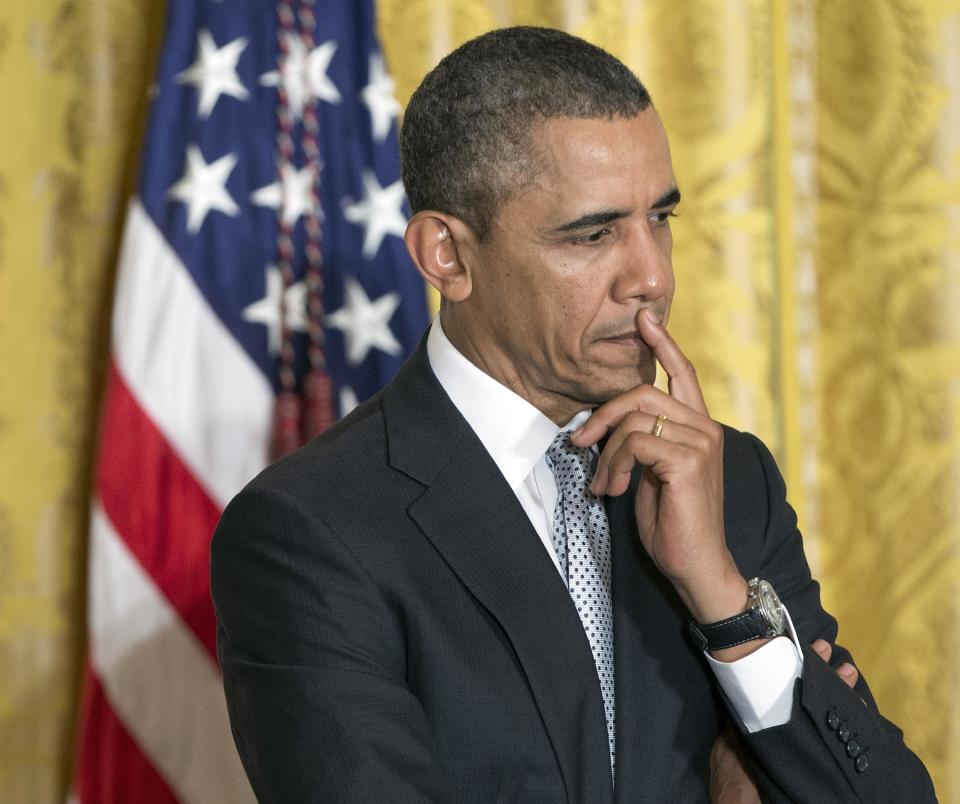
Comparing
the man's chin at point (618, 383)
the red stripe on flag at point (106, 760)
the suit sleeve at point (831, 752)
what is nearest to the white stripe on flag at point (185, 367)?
the red stripe on flag at point (106, 760)

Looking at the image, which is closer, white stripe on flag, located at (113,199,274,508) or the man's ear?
the man's ear

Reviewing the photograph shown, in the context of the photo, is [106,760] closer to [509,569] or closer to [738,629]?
[509,569]

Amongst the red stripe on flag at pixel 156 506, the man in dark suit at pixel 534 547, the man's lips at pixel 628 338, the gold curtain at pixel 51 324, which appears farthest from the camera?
the gold curtain at pixel 51 324

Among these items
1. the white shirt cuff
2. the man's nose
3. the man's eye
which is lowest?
the white shirt cuff

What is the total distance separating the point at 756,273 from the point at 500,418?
4.87ft

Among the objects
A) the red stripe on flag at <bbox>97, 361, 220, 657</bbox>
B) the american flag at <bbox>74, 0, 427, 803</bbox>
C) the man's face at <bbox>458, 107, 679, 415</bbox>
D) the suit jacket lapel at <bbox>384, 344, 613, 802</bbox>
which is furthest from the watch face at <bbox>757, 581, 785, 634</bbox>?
the red stripe on flag at <bbox>97, 361, 220, 657</bbox>

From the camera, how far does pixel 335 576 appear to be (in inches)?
67.0

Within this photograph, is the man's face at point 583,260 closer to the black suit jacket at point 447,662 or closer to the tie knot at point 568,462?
the tie knot at point 568,462

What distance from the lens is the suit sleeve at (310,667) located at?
158 cm

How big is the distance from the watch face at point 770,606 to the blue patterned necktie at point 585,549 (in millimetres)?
219

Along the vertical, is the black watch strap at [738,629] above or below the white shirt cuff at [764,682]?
above

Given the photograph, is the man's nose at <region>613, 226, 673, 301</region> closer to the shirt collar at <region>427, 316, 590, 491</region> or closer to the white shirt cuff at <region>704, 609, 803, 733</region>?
the shirt collar at <region>427, 316, 590, 491</region>

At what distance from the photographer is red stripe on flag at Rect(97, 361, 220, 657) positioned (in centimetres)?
275

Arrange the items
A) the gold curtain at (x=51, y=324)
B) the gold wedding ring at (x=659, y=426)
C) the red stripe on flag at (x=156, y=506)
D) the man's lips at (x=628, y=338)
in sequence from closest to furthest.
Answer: the gold wedding ring at (x=659, y=426) → the man's lips at (x=628, y=338) → the red stripe on flag at (x=156, y=506) → the gold curtain at (x=51, y=324)
